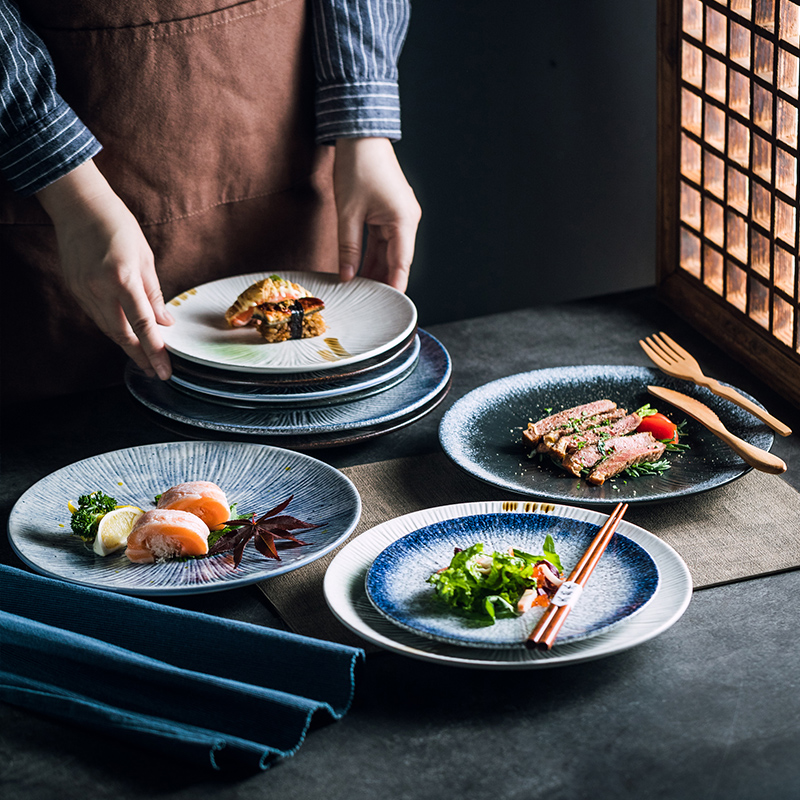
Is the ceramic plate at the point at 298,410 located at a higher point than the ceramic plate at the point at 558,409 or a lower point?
higher

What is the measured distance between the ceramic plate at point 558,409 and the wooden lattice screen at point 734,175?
0.17 meters

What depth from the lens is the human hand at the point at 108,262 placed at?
4.31 ft

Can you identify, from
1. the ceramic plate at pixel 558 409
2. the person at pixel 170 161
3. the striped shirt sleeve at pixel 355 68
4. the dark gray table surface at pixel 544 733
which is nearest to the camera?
the dark gray table surface at pixel 544 733

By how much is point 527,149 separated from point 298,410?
128 cm

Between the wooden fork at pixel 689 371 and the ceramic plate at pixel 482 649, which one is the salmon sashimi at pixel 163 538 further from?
the wooden fork at pixel 689 371

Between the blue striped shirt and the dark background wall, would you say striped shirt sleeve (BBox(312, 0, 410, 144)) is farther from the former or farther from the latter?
the dark background wall

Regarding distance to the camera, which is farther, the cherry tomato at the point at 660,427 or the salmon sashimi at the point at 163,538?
the cherry tomato at the point at 660,427

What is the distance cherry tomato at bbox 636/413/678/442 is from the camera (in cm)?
123

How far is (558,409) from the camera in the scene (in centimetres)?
134

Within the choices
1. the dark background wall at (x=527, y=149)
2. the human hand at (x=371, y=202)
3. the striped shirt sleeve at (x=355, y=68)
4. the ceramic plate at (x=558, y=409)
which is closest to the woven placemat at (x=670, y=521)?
the ceramic plate at (x=558, y=409)

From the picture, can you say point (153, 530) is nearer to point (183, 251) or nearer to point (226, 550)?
point (226, 550)

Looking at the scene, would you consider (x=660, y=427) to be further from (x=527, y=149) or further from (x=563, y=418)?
(x=527, y=149)

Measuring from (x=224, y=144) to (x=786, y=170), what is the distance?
2.75 feet

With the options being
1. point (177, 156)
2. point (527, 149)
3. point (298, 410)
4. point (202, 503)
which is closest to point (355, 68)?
point (177, 156)
